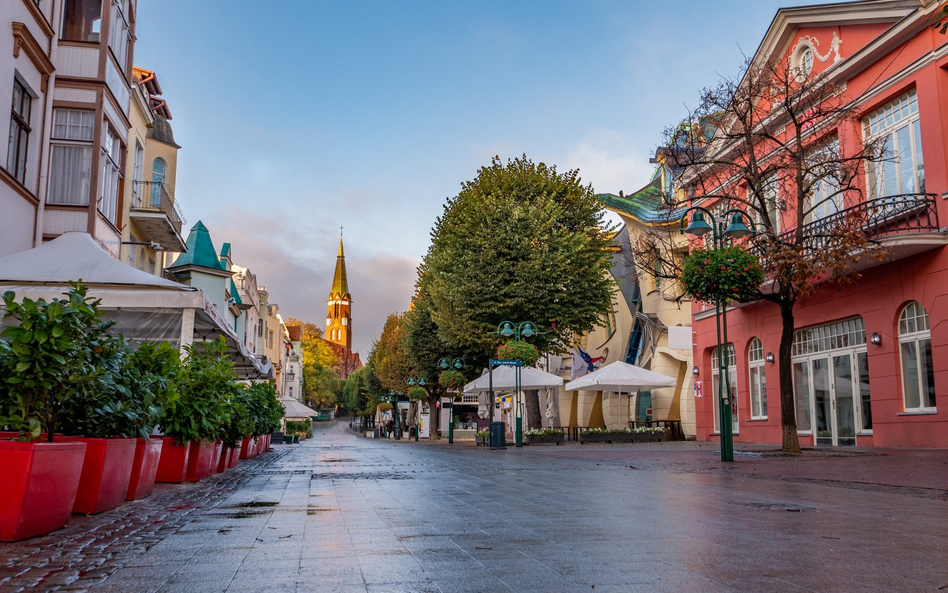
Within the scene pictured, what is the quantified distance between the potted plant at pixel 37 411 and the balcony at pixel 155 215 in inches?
799

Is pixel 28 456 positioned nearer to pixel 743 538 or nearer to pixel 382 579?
pixel 382 579

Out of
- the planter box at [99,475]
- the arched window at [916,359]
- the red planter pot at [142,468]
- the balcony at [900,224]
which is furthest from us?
the arched window at [916,359]

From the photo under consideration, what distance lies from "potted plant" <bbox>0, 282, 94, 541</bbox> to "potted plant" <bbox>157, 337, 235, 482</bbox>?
3.61 m

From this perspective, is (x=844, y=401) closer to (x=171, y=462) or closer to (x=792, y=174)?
(x=792, y=174)

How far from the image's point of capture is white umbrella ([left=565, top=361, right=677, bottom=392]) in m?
30.3

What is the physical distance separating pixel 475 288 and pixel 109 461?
2328cm

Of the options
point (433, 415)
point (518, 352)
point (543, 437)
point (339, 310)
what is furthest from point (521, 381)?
point (339, 310)

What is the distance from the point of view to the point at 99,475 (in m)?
6.73

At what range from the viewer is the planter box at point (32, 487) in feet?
17.1

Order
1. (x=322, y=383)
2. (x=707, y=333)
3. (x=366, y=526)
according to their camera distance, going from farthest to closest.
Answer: (x=322, y=383)
(x=707, y=333)
(x=366, y=526)

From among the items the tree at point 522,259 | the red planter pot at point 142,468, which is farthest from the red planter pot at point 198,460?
the tree at point 522,259

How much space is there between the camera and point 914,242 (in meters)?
17.6

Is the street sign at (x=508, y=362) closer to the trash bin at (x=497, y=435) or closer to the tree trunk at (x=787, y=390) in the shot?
the trash bin at (x=497, y=435)

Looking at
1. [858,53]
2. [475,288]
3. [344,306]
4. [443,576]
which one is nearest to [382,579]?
[443,576]
